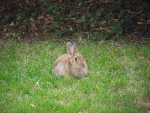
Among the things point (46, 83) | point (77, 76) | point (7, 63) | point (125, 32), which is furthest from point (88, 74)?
point (125, 32)

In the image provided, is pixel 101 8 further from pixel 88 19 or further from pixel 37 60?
pixel 37 60

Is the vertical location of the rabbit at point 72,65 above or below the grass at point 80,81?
above

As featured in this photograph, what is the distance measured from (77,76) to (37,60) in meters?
1.46

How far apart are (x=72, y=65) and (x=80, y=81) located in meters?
0.48

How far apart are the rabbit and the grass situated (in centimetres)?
18

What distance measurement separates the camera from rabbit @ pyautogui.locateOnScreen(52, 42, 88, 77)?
887 cm

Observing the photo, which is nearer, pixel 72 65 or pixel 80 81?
pixel 80 81

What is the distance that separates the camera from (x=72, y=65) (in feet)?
29.4

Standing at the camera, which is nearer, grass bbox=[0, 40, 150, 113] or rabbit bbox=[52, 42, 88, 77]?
grass bbox=[0, 40, 150, 113]

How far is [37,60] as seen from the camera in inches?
395

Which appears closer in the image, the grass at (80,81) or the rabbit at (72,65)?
the grass at (80,81)

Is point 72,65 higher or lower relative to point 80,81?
higher

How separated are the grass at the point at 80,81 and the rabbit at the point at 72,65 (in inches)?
6.9

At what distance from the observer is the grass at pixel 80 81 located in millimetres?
7562
